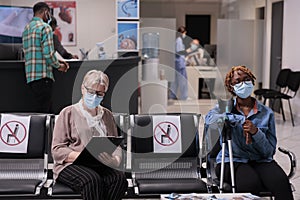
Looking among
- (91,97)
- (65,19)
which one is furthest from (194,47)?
(91,97)

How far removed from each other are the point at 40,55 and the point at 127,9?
363 centimetres

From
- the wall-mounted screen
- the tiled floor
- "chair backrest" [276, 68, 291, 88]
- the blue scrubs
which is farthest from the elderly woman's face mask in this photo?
the blue scrubs

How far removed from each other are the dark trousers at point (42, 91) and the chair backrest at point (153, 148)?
218cm

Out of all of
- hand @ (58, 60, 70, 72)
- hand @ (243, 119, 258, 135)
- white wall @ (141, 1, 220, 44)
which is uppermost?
white wall @ (141, 1, 220, 44)

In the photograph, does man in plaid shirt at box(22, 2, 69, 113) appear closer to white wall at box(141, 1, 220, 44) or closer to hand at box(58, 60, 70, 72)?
hand at box(58, 60, 70, 72)

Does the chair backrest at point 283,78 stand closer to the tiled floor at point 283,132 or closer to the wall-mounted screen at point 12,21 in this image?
the tiled floor at point 283,132

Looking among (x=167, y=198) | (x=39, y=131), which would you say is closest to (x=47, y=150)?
(x=39, y=131)

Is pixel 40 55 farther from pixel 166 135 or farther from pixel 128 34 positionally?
pixel 128 34

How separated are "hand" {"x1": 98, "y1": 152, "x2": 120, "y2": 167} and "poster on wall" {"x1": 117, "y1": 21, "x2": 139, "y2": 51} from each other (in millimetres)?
5707

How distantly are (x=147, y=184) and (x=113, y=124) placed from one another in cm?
49

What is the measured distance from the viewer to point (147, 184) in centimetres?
344

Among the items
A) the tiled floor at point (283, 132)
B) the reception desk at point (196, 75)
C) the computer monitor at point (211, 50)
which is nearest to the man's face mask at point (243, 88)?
the tiled floor at point (283, 132)

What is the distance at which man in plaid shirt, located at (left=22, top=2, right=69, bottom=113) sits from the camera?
5.43m

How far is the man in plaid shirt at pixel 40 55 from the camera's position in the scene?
543 cm
